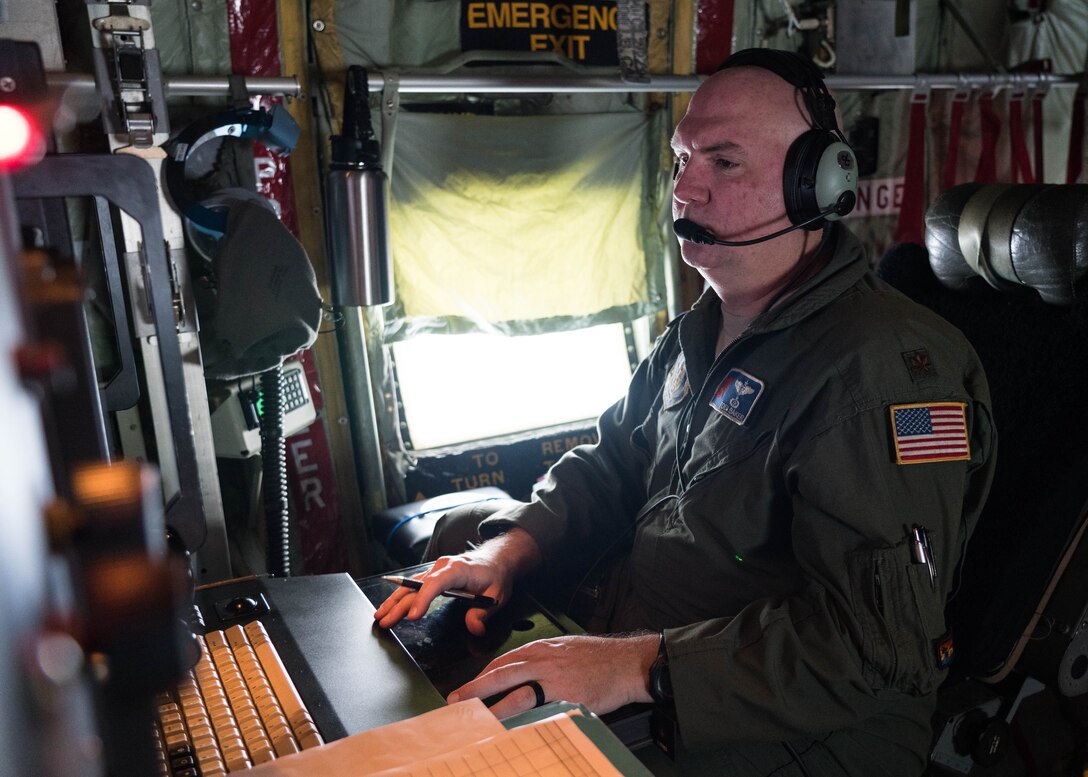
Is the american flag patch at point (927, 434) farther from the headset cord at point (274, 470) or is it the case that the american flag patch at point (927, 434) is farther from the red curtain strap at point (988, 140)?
the red curtain strap at point (988, 140)

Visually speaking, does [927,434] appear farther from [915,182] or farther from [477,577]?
[915,182]

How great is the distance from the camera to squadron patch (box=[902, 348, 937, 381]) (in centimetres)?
121

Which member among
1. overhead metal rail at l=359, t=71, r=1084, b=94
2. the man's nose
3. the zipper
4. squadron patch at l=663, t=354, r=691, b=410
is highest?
overhead metal rail at l=359, t=71, r=1084, b=94

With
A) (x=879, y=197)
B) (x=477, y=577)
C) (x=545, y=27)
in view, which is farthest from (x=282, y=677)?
(x=879, y=197)

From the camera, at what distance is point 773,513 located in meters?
1.27

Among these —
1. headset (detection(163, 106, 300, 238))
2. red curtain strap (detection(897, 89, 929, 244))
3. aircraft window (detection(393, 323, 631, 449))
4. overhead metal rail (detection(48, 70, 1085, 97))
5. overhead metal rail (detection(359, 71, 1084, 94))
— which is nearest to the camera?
headset (detection(163, 106, 300, 238))

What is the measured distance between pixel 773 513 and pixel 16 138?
1.11 metres

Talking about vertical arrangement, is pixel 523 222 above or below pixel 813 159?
below

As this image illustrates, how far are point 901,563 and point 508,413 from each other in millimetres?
1787

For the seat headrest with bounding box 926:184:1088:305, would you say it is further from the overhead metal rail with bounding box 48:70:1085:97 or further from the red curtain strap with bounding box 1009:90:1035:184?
the red curtain strap with bounding box 1009:90:1035:184

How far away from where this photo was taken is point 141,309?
5.77ft

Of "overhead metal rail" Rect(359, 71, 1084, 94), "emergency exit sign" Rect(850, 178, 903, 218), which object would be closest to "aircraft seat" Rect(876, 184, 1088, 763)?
"overhead metal rail" Rect(359, 71, 1084, 94)

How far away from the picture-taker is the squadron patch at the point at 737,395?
1.34 m

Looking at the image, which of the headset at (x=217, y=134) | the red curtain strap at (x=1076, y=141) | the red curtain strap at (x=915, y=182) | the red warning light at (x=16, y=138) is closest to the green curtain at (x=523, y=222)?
the headset at (x=217, y=134)
